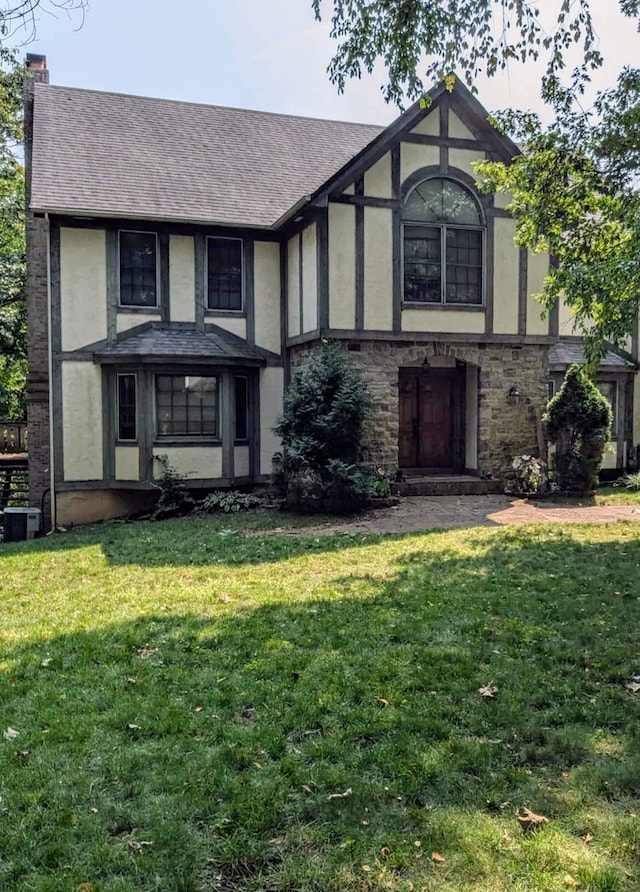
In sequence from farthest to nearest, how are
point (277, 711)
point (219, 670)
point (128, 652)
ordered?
point (128, 652) → point (219, 670) → point (277, 711)

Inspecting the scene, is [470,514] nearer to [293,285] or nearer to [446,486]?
[446,486]

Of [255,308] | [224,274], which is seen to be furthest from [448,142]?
[224,274]

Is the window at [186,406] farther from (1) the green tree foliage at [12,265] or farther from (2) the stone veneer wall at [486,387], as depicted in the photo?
(1) the green tree foliage at [12,265]

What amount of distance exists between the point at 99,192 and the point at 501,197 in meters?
8.31

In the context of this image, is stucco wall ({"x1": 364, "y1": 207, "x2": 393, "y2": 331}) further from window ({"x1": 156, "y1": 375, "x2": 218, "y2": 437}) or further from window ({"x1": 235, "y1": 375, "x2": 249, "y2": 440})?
window ({"x1": 156, "y1": 375, "x2": 218, "y2": 437})

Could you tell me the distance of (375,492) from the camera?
12.8 metres

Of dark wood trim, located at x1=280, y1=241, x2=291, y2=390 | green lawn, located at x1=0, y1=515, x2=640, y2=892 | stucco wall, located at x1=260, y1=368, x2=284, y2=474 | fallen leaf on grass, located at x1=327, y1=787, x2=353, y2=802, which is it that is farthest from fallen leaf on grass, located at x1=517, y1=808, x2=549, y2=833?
dark wood trim, located at x1=280, y1=241, x2=291, y2=390

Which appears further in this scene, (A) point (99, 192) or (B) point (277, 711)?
(A) point (99, 192)

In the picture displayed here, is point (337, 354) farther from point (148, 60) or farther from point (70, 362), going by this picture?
point (148, 60)

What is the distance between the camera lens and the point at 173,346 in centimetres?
1403

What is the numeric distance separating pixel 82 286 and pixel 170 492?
15.0ft

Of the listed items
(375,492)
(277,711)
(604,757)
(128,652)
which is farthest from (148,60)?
(375,492)

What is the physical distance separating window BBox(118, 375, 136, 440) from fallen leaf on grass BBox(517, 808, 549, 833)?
12.1 metres

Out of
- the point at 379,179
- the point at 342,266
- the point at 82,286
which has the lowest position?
the point at 82,286
